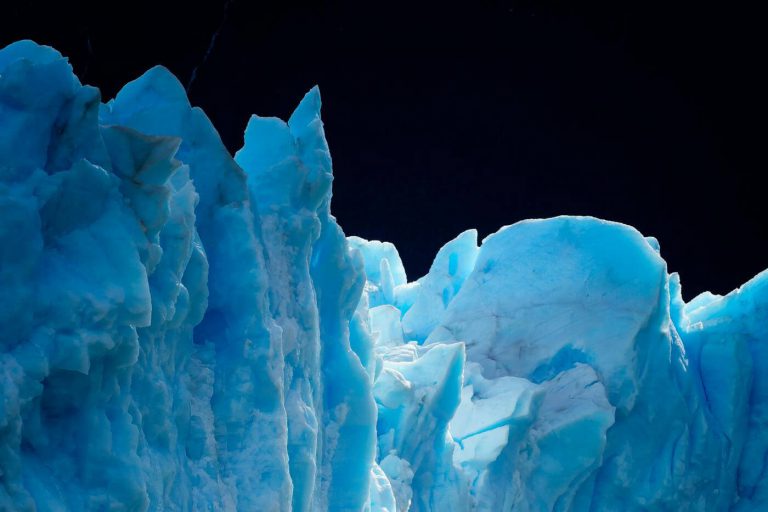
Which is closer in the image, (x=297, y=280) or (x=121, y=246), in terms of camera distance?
(x=121, y=246)

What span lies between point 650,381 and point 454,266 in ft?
6.99

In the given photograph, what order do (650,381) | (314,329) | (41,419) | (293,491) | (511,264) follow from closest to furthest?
(41,419) < (293,491) < (314,329) < (650,381) < (511,264)

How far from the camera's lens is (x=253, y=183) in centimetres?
393

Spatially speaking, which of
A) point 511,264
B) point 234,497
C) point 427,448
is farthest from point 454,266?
point 234,497

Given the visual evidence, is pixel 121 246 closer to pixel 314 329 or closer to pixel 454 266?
pixel 314 329

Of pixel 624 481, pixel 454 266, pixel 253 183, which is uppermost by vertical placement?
pixel 253 183

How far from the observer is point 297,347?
3.70 m

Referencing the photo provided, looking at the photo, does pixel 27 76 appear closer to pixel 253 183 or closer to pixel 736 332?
pixel 253 183

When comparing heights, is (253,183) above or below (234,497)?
above

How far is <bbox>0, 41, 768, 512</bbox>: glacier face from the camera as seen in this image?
2.34 m

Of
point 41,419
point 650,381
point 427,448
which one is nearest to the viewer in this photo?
point 41,419

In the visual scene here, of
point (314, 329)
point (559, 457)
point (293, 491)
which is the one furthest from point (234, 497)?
point (559, 457)

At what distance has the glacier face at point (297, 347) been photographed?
2342mm

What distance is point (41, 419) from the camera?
2.34 metres
